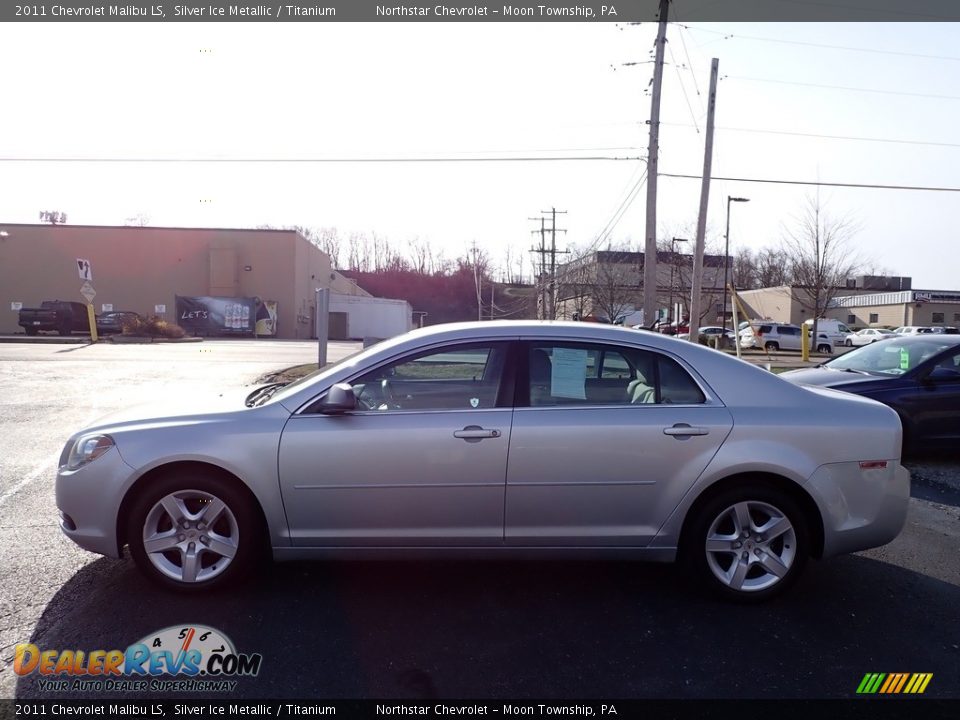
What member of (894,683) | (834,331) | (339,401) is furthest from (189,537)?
(834,331)

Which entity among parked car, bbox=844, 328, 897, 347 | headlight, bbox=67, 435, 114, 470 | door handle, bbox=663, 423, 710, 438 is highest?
door handle, bbox=663, 423, 710, 438

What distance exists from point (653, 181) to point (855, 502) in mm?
13014

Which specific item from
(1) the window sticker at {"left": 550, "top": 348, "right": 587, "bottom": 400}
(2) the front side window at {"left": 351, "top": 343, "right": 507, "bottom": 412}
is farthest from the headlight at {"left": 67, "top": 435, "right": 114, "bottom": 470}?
(1) the window sticker at {"left": 550, "top": 348, "right": 587, "bottom": 400}

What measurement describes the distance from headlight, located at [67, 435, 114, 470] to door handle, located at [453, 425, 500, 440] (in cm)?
198

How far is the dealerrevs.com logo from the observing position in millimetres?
2900

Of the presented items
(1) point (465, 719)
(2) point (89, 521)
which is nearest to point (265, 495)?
(2) point (89, 521)

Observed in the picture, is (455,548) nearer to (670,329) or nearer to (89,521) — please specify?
(89,521)

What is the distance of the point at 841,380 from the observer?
738 cm

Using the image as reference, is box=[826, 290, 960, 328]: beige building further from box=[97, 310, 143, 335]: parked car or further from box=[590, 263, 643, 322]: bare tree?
box=[97, 310, 143, 335]: parked car

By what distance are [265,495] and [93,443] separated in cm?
106

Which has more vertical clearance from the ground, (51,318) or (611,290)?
(611,290)

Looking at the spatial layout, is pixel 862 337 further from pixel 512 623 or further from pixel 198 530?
pixel 198 530

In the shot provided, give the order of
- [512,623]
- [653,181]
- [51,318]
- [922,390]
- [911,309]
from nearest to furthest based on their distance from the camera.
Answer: [512,623], [922,390], [653,181], [51,318], [911,309]

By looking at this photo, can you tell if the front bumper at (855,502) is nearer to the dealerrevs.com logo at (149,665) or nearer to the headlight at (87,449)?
the dealerrevs.com logo at (149,665)
